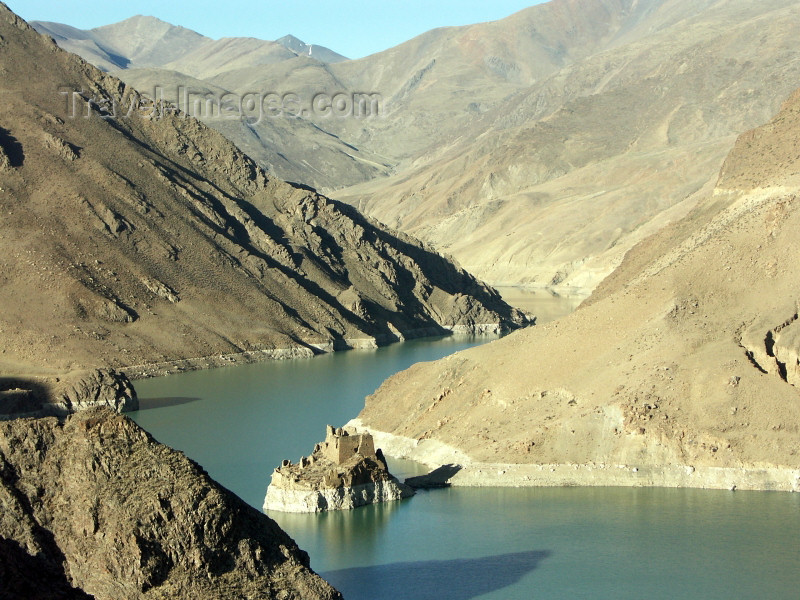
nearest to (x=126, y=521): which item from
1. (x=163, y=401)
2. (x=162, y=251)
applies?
(x=163, y=401)

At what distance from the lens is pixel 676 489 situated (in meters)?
54.2

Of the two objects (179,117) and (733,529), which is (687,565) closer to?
(733,529)

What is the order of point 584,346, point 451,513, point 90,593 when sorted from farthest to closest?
point 584,346 < point 451,513 < point 90,593

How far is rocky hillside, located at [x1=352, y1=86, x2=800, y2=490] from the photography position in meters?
55.2

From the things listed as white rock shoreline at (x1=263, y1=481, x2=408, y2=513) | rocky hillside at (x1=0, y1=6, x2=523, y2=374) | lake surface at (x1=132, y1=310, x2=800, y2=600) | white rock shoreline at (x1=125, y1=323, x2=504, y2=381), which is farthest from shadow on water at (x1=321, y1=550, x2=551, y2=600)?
white rock shoreline at (x1=125, y1=323, x2=504, y2=381)

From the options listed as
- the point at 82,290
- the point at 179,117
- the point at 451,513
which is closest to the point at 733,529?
the point at 451,513

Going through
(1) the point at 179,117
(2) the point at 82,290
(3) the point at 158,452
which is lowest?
(3) the point at 158,452

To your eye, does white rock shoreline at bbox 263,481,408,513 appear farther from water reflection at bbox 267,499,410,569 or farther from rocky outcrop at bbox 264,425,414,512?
water reflection at bbox 267,499,410,569

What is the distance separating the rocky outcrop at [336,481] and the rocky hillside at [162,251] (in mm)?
41616

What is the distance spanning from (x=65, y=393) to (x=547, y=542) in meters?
41.6

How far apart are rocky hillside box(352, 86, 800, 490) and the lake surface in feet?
5.48

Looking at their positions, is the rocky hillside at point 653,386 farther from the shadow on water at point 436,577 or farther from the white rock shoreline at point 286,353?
the white rock shoreline at point 286,353

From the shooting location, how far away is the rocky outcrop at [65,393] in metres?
76.8

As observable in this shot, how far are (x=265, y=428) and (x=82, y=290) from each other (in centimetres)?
3366
